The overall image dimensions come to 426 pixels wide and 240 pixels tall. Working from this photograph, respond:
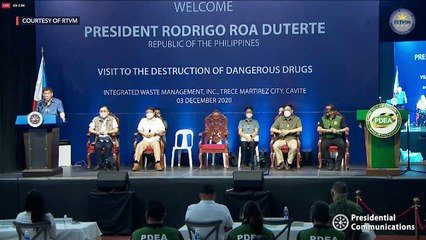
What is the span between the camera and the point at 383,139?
8.84 meters

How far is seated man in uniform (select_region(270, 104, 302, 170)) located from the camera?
10438 mm

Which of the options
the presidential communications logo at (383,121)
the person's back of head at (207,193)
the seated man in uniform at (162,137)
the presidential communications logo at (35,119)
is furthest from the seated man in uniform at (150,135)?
the person's back of head at (207,193)

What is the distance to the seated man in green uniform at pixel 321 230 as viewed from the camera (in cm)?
489

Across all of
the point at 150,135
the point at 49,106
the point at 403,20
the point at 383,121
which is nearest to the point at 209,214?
the point at 383,121

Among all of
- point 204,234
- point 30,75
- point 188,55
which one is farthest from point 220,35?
point 204,234

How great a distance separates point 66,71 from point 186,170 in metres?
3.32

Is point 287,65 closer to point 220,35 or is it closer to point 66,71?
point 220,35

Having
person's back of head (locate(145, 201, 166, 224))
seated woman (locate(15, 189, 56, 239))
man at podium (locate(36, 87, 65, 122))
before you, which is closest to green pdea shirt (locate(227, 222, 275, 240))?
person's back of head (locate(145, 201, 166, 224))

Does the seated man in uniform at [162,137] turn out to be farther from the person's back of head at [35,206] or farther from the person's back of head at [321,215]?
the person's back of head at [321,215]

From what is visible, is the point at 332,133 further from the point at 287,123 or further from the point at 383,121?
the point at 383,121

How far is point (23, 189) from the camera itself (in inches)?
370

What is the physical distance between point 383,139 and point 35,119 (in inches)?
199

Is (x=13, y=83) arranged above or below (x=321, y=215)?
above

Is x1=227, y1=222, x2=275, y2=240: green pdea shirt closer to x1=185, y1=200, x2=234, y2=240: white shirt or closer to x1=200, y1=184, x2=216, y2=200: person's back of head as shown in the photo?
x1=185, y1=200, x2=234, y2=240: white shirt
